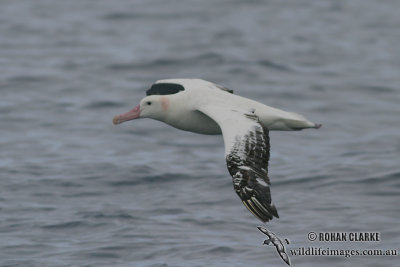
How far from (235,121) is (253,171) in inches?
48.3

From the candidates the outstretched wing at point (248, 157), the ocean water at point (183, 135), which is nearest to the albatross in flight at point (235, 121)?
the outstretched wing at point (248, 157)

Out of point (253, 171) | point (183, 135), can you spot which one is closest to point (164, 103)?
point (253, 171)

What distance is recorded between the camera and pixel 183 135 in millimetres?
21250

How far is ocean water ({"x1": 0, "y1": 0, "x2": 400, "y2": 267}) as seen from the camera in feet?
51.6

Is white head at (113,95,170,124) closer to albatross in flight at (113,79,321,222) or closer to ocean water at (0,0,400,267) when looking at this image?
albatross in flight at (113,79,321,222)

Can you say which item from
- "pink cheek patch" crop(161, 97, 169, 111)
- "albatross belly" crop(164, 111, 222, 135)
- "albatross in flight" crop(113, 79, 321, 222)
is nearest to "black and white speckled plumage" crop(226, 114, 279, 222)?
"albatross in flight" crop(113, 79, 321, 222)

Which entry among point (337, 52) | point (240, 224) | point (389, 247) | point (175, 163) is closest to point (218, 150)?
point (175, 163)

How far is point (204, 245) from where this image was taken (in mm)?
15359

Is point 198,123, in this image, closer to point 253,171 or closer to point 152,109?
point 152,109

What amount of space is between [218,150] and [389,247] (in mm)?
6030

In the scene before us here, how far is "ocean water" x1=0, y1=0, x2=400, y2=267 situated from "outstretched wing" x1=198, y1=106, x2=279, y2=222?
2.35 m

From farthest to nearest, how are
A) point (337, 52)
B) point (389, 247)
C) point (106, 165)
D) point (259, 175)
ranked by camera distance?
point (337, 52)
point (106, 165)
point (389, 247)
point (259, 175)

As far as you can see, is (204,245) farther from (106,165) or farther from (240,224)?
(106,165)

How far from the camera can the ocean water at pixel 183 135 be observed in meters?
15.7
